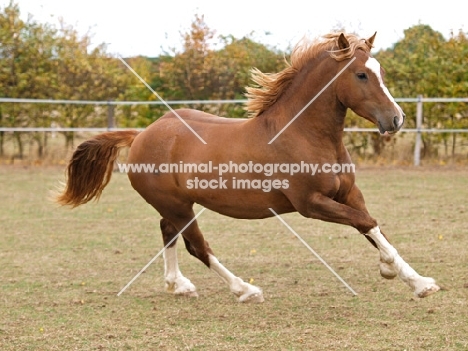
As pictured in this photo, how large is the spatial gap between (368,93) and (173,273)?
7.48 feet

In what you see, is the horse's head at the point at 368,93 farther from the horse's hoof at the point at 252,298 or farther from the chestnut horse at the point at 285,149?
the horse's hoof at the point at 252,298

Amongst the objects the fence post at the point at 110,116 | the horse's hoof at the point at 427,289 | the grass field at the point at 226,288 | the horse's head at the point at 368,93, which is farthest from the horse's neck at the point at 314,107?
the fence post at the point at 110,116

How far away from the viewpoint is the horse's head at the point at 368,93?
4.79 m

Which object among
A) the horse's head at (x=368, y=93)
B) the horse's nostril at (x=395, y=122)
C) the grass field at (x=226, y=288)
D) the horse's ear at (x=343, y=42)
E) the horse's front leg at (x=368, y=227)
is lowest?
the grass field at (x=226, y=288)

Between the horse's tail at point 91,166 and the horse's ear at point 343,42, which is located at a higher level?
the horse's ear at point 343,42

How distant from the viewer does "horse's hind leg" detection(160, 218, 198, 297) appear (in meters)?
5.84

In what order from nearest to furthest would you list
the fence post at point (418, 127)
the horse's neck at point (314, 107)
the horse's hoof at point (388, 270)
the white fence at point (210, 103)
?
the horse's hoof at point (388, 270)
the horse's neck at point (314, 107)
the white fence at point (210, 103)
the fence post at point (418, 127)

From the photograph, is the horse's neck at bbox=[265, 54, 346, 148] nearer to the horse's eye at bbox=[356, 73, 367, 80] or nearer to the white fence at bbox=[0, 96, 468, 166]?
the horse's eye at bbox=[356, 73, 367, 80]

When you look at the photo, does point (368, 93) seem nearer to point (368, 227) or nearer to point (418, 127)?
point (368, 227)

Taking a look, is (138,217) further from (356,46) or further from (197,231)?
(356,46)

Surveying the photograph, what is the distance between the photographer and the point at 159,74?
17.2 m

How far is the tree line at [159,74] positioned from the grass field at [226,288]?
538cm

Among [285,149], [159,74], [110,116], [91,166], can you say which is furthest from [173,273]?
[159,74]

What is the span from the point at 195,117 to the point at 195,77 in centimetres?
1116
